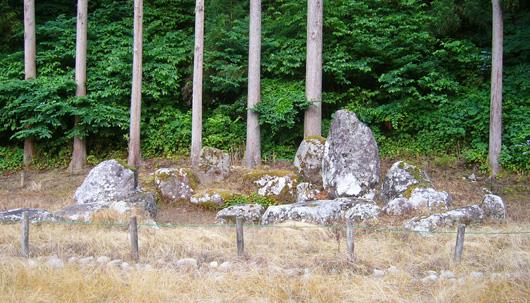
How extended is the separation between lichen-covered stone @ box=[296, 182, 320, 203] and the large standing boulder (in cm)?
39

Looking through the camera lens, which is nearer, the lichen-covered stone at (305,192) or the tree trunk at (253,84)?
the lichen-covered stone at (305,192)

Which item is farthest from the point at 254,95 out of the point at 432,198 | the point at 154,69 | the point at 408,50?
the point at 432,198

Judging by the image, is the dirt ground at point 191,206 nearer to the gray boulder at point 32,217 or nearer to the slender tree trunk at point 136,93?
the slender tree trunk at point 136,93

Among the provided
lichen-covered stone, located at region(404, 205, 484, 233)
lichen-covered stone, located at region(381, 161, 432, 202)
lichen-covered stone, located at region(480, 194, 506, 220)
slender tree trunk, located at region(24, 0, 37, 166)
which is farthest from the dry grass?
slender tree trunk, located at region(24, 0, 37, 166)

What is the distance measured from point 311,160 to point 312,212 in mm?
3393

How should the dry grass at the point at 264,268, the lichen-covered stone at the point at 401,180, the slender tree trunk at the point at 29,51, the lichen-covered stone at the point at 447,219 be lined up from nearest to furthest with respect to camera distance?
the dry grass at the point at 264,268
the lichen-covered stone at the point at 447,219
the lichen-covered stone at the point at 401,180
the slender tree trunk at the point at 29,51

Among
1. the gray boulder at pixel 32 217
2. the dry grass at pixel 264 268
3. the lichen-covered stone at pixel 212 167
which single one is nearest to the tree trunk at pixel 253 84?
the lichen-covered stone at pixel 212 167

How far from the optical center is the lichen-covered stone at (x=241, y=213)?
10.2 metres

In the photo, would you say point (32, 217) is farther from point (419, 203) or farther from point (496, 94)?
point (496, 94)

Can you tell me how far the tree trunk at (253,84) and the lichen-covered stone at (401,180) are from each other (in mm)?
5585

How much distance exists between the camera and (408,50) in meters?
15.4

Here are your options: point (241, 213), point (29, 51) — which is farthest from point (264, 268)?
point (29, 51)

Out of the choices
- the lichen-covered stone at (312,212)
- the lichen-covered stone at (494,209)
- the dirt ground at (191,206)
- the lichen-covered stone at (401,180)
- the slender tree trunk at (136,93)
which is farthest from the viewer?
the slender tree trunk at (136,93)

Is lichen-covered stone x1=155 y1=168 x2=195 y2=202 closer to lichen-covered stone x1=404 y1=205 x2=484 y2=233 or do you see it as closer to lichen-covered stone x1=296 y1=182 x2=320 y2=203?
lichen-covered stone x1=296 y1=182 x2=320 y2=203
